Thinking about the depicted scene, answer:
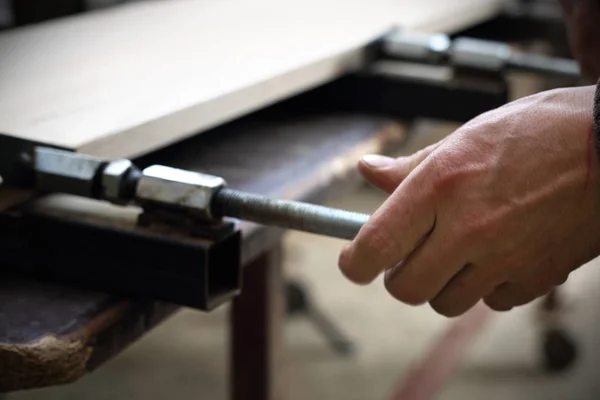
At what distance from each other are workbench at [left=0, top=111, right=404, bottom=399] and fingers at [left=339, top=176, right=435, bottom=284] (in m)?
0.14

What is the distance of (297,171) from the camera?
2.37ft

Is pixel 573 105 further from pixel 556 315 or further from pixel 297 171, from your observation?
pixel 556 315

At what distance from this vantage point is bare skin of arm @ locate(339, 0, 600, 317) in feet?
1.57

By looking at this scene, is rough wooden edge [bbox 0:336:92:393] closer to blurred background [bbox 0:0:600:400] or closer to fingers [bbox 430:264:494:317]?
fingers [bbox 430:264:494:317]

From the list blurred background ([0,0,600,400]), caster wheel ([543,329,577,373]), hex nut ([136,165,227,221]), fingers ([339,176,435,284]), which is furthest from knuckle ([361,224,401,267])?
caster wheel ([543,329,577,373])

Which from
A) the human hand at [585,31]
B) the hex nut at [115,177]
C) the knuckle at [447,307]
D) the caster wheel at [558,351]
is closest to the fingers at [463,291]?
the knuckle at [447,307]

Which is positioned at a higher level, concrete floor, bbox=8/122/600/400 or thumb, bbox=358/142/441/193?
thumb, bbox=358/142/441/193

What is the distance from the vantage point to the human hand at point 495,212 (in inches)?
18.8

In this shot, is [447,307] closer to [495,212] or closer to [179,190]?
[495,212]

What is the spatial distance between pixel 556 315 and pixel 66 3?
144 centimetres

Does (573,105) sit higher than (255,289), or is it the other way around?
(573,105)

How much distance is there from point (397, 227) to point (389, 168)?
0.10 meters

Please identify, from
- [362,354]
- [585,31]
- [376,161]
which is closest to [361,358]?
[362,354]

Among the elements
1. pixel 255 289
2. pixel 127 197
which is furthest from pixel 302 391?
pixel 127 197
